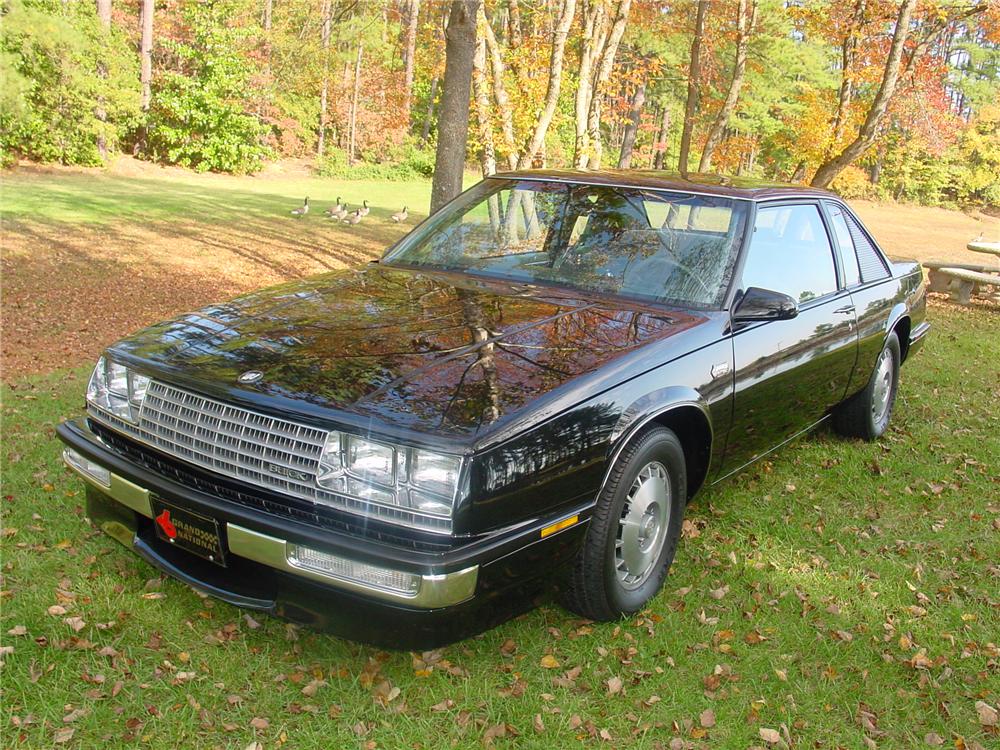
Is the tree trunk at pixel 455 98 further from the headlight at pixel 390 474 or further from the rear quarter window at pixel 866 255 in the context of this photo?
the headlight at pixel 390 474

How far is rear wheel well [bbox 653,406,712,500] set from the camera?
11.6ft

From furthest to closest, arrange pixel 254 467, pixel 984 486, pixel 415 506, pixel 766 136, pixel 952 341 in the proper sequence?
pixel 766 136
pixel 952 341
pixel 984 486
pixel 254 467
pixel 415 506

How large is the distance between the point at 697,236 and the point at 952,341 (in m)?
7.11

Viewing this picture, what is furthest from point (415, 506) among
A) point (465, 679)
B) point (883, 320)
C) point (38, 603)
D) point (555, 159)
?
point (555, 159)

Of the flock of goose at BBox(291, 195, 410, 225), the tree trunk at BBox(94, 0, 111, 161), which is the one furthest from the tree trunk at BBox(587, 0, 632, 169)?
the tree trunk at BBox(94, 0, 111, 161)

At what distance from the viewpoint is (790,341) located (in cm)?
425

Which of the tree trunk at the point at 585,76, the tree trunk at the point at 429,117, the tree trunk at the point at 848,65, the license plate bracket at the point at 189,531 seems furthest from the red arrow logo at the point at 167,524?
the tree trunk at the point at 429,117

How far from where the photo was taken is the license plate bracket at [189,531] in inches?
112

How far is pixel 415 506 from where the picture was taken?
262 cm

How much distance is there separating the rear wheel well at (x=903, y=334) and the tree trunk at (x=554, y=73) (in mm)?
7936

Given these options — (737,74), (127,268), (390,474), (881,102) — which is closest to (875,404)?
(390,474)

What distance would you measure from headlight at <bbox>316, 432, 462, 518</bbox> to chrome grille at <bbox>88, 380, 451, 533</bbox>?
2cm

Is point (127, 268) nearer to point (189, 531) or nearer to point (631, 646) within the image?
point (189, 531)

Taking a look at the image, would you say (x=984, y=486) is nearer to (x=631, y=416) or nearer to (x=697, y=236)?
(x=697, y=236)
